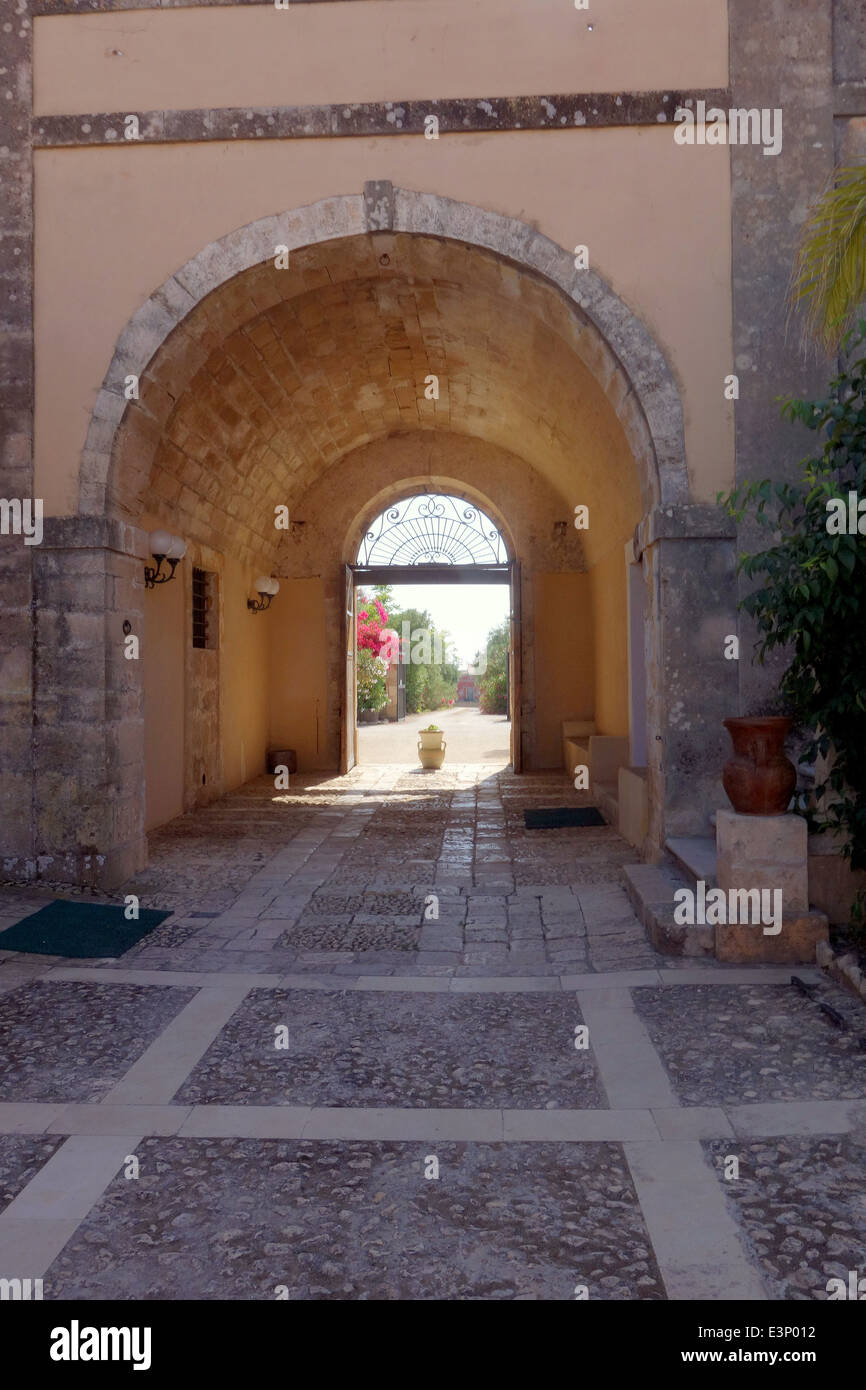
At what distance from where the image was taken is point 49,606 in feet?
20.1

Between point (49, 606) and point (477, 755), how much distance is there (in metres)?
10.2

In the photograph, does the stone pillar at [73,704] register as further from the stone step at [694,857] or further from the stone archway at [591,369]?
the stone step at [694,857]

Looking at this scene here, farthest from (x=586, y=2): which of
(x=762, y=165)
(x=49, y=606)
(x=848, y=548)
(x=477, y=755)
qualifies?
(x=477, y=755)

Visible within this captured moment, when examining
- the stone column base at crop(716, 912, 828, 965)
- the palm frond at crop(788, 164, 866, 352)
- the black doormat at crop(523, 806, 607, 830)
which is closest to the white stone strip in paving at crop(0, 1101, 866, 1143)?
the stone column base at crop(716, 912, 828, 965)

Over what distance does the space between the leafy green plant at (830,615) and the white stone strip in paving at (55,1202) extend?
127 inches

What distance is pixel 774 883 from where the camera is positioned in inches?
179

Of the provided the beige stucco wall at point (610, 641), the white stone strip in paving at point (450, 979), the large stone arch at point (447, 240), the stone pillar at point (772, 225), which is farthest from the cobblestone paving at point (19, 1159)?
the beige stucco wall at point (610, 641)

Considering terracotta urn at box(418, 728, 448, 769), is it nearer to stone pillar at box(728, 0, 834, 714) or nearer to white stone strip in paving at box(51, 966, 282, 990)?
stone pillar at box(728, 0, 834, 714)

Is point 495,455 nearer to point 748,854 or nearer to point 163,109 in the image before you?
point 163,109

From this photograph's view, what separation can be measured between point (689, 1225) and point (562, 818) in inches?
242

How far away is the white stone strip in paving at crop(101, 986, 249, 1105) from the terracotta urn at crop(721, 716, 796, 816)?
254 centimetres

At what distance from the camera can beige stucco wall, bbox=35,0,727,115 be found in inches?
237

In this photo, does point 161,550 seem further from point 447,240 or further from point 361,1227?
point 361,1227

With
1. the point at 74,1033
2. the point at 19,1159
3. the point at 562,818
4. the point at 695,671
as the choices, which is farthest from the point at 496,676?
the point at 19,1159
